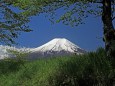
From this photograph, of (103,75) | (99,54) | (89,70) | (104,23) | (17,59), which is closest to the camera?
(103,75)

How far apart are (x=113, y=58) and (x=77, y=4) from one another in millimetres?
3737

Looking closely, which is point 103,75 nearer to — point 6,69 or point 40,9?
point 40,9

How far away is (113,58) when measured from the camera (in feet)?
46.9

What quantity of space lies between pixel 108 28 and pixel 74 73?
294 cm

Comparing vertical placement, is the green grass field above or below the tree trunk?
below

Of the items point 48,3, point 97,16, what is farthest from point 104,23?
point 48,3

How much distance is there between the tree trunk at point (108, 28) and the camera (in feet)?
49.5

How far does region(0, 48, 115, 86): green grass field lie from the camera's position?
13.2 metres

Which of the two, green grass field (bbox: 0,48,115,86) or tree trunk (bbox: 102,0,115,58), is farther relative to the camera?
tree trunk (bbox: 102,0,115,58)

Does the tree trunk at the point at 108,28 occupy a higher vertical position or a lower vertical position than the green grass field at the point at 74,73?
higher

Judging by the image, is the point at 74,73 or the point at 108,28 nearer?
the point at 74,73

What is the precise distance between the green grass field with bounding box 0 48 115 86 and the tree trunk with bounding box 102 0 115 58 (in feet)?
1.36

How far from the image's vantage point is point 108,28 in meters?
15.8

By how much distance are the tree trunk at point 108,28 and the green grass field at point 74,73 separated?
16.3 inches
